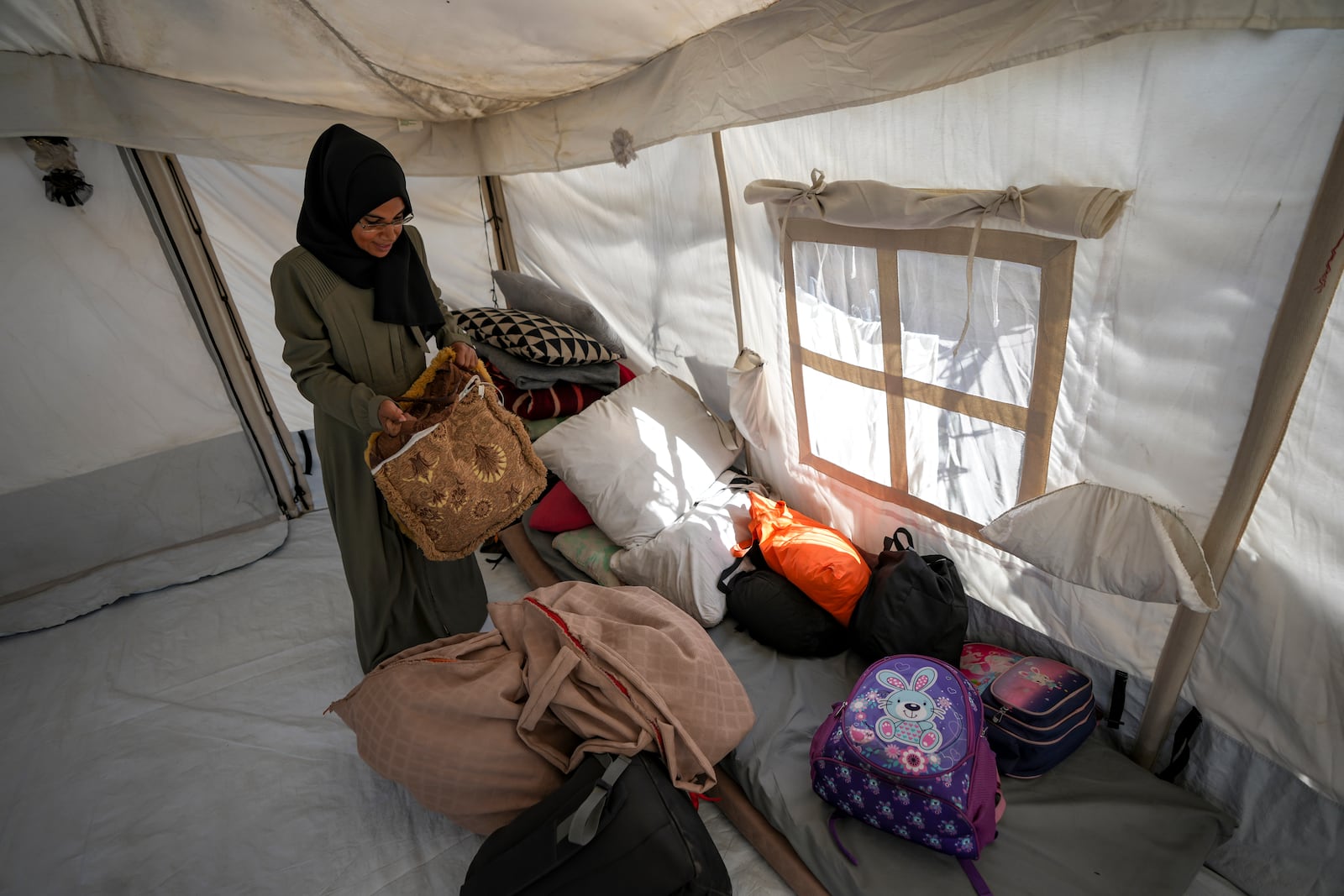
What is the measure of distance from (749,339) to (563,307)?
38.1 inches

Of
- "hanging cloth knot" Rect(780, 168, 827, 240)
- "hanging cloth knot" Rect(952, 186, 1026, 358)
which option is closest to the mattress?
"hanging cloth knot" Rect(952, 186, 1026, 358)

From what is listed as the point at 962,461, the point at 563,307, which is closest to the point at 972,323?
the point at 962,461

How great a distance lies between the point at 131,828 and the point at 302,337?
4.17 feet

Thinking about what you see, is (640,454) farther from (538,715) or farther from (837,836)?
(837,836)

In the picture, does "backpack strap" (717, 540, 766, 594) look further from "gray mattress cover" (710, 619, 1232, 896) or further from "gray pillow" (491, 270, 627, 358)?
"gray pillow" (491, 270, 627, 358)

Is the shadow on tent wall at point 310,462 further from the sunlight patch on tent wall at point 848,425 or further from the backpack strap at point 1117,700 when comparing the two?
the backpack strap at point 1117,700

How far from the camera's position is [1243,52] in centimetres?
94

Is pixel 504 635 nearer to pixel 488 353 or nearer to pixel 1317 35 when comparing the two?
pixel 488 353

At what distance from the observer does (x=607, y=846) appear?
47.8 inches

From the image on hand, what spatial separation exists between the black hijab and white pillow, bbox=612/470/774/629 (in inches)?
34.3

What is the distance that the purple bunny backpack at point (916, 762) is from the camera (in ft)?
4.04

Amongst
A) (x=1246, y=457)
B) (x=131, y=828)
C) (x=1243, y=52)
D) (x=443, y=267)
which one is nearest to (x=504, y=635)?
(x=131, y=828)

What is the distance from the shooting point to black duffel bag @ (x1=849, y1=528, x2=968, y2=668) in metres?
1.56

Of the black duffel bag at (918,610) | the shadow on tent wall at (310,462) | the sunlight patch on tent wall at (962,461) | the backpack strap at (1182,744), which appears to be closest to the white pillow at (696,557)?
the black duffel bag at (918,610)
